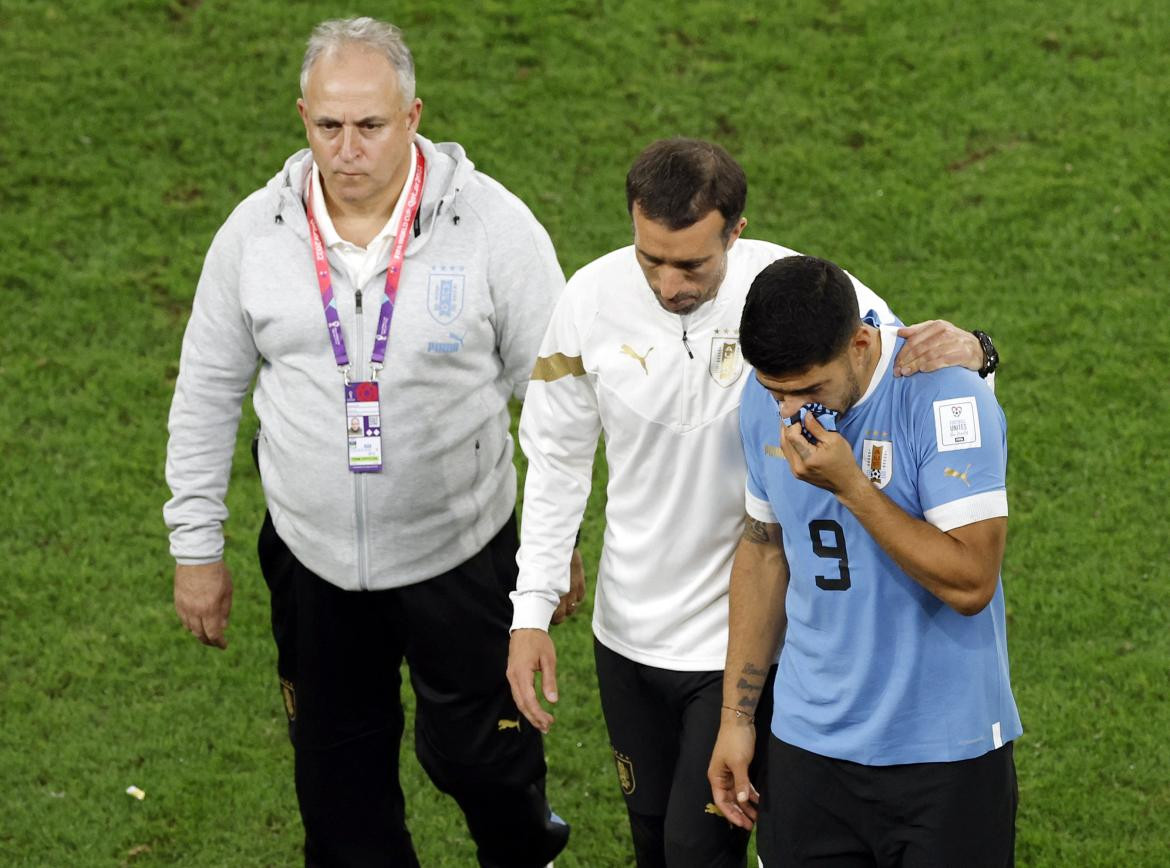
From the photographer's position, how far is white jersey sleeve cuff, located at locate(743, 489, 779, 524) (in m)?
4.19

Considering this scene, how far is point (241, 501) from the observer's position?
8023 mm

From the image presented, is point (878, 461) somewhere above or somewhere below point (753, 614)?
above

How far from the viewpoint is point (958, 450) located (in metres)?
3.75

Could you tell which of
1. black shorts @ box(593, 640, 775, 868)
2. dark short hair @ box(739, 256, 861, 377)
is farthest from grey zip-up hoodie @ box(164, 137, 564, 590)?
dark short hair @ box(739, 256, 861, 377)

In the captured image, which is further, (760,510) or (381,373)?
(381,373)

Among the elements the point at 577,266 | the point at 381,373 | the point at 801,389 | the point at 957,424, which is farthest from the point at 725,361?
the point at 577,266

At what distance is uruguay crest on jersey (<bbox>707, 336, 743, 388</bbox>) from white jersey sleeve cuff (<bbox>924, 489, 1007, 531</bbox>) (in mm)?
739

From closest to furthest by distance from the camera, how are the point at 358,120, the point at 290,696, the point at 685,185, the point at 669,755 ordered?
1. the point at 685,185
2. the point at 669,755
3. the point at 358,120
4. the point at 290,696

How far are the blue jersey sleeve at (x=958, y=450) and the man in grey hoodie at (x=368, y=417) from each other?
1461mm

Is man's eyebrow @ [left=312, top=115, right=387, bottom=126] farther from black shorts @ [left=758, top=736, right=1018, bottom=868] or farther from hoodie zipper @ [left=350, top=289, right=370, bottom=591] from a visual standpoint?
black shorts @ [left=758, top=736, right=1018, bottom=868]

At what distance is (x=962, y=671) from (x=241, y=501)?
15.7 ft

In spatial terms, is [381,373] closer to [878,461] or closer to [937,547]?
[878,461]

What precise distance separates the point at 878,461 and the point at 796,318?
39 centimetres

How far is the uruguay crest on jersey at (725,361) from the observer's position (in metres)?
4.31
